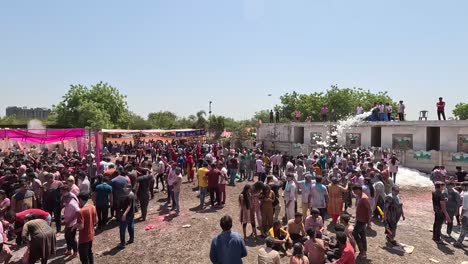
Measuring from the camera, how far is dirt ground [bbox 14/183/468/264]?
847cm

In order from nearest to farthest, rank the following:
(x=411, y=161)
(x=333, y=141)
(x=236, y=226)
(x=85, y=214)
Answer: (x=85, y=214), (x=236, y=226), (x=411, y=161), (x=333, y=141)

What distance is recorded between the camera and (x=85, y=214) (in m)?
7.31

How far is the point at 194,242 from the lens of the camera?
30.3ft

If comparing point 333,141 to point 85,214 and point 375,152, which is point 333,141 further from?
point 85,214

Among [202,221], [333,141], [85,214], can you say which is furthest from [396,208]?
[333,141]

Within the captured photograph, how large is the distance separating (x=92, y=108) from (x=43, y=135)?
27.4m

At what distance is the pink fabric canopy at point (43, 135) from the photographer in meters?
18.7

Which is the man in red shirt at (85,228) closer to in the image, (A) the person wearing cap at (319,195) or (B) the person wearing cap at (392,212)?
(A) the person wearing cap at (319,195)

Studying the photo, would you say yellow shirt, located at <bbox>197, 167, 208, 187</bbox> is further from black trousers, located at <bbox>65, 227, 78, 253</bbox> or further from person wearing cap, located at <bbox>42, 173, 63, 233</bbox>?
black trousers, located at <bbox>65, 227, 78, 253</bbox>

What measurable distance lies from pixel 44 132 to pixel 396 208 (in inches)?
706

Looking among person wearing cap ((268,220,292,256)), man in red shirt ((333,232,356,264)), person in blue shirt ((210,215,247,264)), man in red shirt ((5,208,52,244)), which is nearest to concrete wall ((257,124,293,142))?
person wearing cap ((268,220,292,256))

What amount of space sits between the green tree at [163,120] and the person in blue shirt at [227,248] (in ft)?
246

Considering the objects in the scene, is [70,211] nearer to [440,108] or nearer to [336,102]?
[440,108]

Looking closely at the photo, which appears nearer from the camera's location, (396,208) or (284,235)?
(284,235)
